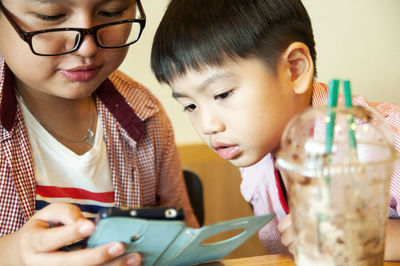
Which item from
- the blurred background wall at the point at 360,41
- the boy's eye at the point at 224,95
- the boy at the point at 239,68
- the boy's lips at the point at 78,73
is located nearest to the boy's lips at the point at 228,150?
the boy at the point at 239,68

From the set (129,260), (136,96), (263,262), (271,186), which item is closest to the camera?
(129,260)

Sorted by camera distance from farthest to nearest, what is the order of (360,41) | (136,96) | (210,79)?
(360,41) → (136,96) → (210,79)

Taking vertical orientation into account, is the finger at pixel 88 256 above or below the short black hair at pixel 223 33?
below

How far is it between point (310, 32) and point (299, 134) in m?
0.44

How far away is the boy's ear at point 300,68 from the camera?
3.37 feet

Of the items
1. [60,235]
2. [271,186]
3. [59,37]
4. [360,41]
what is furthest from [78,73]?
[360,41]

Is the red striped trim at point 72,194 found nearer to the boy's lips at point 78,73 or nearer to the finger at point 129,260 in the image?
the boy's lips at point 78,73

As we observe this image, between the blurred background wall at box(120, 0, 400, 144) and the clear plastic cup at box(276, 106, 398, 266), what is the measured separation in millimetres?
1263

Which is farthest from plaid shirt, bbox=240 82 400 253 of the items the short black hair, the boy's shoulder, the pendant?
the pendant

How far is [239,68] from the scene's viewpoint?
972 mm

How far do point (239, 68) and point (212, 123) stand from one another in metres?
0.13

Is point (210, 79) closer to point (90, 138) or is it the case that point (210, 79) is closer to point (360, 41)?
point (90, 138)

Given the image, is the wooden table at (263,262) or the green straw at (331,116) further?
the wooden table at (263,262)

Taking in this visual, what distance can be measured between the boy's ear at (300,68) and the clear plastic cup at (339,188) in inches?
12.1
